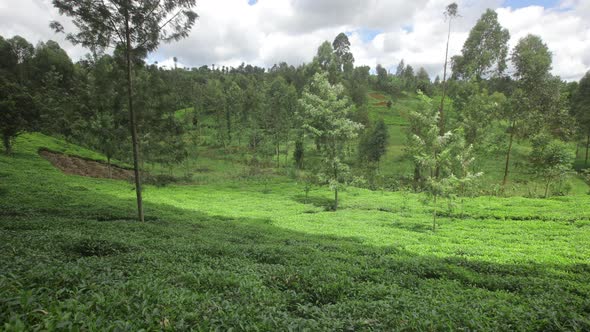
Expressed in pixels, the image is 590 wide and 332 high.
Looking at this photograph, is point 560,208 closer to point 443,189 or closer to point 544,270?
point 443,189

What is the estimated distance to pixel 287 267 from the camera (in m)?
9.70

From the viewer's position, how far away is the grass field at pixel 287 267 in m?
5.30

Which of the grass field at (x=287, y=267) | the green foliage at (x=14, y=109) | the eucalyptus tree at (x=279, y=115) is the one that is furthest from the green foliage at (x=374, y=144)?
the green foliage at (x=14, y=109)

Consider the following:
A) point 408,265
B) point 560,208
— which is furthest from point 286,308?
point 560,208

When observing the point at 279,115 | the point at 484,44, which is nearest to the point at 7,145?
the point at 279,115

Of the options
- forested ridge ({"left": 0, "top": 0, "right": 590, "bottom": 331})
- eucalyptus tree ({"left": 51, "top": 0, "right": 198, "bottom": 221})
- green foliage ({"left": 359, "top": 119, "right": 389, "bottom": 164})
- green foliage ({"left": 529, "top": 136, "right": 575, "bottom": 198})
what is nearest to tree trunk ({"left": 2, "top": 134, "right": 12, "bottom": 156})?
forested ridge ({"left": 0, "top": 0, "right": 590, "bottom": 331})

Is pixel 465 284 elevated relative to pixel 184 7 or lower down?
lower down

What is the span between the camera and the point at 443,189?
60.6 ft

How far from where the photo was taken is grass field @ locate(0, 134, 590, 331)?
5297 mm

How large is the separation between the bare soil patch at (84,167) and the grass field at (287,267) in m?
14.4

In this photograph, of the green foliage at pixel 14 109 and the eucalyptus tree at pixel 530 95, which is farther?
the eucalyptus tree at pixel 530 95

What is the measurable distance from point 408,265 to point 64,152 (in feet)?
165

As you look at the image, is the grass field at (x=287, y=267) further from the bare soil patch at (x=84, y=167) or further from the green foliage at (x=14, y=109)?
the bare soil patch at (x=84, y=167)

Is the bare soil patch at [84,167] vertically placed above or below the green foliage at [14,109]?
below
